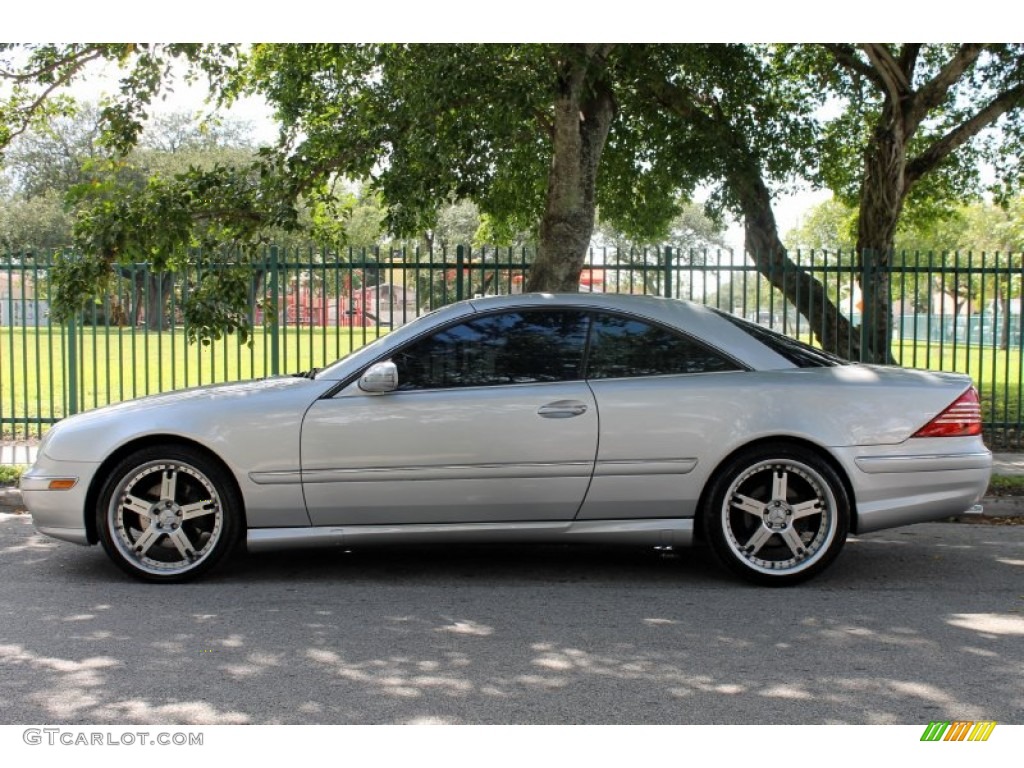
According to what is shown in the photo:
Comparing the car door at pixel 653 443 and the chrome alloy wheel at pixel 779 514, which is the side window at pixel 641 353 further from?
the chrome alloy wheel at pixel 779 514

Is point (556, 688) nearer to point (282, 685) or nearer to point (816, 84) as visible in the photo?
point (282, 685)

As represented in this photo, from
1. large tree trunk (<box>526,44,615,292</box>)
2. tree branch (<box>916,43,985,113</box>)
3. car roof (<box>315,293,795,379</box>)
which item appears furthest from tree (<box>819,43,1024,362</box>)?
car roof (<box>315,293,795,379</box>)

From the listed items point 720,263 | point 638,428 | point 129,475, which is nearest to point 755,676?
point 638,428

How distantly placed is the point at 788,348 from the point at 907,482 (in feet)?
3.26

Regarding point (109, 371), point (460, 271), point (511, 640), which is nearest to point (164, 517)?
point (511, 640)

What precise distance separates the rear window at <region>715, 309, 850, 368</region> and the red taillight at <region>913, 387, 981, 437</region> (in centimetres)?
66

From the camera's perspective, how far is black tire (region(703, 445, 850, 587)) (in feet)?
19.5

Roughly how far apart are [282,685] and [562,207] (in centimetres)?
704

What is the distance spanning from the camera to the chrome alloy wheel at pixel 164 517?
19.7 ft

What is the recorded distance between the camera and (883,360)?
1412 centimetres

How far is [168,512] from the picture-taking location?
19.8 ft
